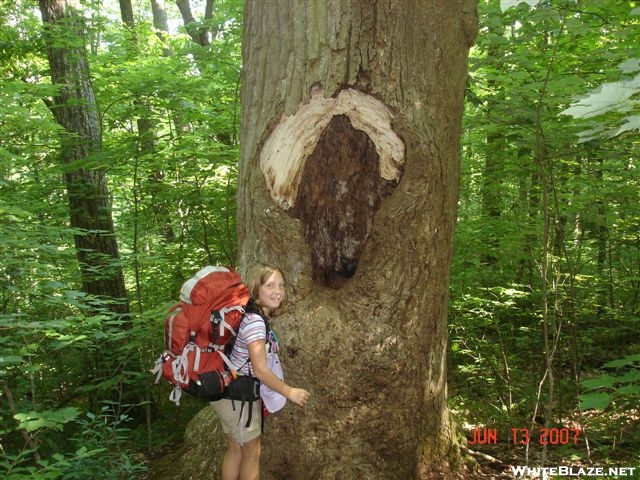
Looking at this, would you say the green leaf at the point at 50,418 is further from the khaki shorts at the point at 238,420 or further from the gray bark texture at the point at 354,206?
the gray bark texture at the point at 354,206

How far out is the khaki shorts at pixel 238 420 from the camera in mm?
2598

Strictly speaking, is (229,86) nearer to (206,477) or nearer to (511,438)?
(206,477)

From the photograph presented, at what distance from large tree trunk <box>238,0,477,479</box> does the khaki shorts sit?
118 millimetres

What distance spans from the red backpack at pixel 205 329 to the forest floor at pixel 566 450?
1830 mm

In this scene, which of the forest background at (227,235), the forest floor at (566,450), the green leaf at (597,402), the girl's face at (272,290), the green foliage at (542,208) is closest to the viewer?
the green leaf at (597,402)

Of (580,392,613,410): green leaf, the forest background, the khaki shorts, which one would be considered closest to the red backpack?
the khaki shorts

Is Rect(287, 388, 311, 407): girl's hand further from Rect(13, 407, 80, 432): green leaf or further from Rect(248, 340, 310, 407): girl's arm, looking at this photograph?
Rect(13, 407, 80, 432): green leaf

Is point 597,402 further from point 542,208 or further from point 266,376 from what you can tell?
point 542,208

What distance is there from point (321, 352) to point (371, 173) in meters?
0.97

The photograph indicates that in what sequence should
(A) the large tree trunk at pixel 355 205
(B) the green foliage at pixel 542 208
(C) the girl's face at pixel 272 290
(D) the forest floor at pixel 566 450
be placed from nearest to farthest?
(A) the large tree trunk at pixel 355 205 → (C) the girl's face at pixel 272 290 → (D) the forest floor at pixel 566 450 → (B) the green foliage at pixel 542 208

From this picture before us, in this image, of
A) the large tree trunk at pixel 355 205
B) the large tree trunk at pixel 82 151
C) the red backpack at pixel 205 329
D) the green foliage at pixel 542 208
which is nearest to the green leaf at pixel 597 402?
the large tree trunk at pixel 355 205

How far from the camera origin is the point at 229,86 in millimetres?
5145

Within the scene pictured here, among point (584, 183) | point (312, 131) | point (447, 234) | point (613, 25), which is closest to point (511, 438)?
point (447, 234)

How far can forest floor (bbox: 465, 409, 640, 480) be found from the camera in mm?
3133
